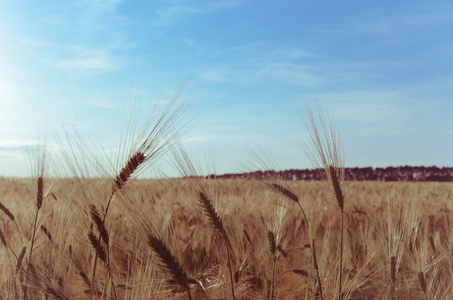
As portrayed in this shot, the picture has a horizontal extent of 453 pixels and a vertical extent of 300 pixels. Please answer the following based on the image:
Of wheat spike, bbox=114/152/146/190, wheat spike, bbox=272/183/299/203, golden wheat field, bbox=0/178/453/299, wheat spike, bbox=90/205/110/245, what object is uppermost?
wheat spike, bbox=114/152/146/190

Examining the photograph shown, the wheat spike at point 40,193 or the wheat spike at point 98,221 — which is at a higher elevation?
the wheat spike at point 40,193

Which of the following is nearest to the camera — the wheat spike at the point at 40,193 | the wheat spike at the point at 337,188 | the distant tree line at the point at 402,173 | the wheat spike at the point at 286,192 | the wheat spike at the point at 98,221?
the wheat spike at the point at 98,221

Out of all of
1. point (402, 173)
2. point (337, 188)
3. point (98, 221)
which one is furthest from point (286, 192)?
point (402, 173)

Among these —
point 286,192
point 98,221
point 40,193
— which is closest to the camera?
point 98,221

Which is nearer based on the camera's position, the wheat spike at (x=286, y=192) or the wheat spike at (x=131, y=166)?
the wheat spike at (x=131, y=166)

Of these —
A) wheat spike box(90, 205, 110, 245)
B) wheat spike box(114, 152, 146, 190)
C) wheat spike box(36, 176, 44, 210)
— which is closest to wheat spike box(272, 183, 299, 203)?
wheat spike box(114, 152, 146, 190)

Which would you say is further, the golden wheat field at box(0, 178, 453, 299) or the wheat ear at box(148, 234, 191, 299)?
the golden wheat field at box(0, 178, 453, 299)

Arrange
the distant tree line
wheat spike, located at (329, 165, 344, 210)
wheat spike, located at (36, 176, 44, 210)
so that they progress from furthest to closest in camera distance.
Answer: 1. the distant tree line
2. wheat spike, located at (36, 176, 44, 210)
3. wheat spike, located at (329, 165, 344, 210)

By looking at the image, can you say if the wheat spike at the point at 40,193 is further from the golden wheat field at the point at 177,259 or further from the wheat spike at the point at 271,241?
the wheat spike at the point at 271,241

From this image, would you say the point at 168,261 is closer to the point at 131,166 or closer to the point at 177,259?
the point at 177,259

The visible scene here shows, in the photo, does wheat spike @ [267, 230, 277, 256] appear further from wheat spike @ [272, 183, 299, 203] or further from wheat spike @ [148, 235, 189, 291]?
wheat spike @ [148, 235, 189, 291]

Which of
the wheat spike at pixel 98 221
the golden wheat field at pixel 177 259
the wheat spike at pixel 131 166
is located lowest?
the golden wheat field at pixel 177 259

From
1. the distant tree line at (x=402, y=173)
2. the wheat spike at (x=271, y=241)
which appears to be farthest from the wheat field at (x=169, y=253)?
the distant tree line at (x=402, y=173)

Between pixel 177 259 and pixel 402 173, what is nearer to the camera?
pixel 177 259
